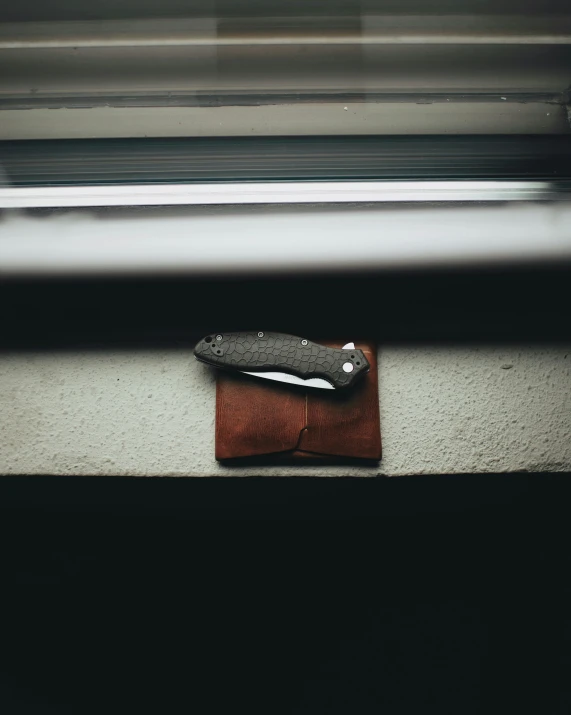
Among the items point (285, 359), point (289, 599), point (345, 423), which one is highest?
point (285, 359)

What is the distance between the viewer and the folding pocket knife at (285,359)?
79 cm

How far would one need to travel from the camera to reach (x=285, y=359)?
80 centimetres

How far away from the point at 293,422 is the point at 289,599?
484 mm

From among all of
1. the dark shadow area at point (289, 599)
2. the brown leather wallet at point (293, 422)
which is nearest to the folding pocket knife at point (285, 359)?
the brown leather wallet at point (293, 422)

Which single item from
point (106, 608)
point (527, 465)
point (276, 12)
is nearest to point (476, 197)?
point (276, 12)

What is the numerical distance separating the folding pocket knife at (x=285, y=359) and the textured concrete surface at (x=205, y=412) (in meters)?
0.07

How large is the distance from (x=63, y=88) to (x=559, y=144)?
665 millimetres

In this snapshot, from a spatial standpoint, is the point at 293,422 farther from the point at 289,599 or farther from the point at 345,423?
the point at 289,599

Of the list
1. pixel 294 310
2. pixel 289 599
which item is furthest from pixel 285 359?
pixel 289 599

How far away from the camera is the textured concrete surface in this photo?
83cm

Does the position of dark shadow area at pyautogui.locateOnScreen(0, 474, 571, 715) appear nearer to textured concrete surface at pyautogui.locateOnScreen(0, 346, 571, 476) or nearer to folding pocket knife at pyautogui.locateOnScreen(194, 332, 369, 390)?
textured concrete surface at pyautogui.locateOnScreen(0, 346, 571, 476)

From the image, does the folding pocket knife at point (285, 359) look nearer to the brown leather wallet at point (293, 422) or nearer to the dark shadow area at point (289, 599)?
the brown leather wallet at point (293, 422)

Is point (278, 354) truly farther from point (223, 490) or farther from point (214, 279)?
point (223, 490)

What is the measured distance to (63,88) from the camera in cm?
63
